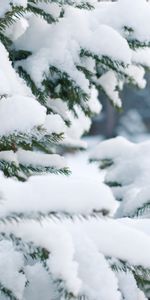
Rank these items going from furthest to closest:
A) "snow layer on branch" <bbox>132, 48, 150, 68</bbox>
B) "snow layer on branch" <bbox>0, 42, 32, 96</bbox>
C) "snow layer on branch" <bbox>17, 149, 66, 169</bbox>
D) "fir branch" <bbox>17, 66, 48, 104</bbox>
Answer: "snow layer on branch" <bbox>132, 48, 150, 68</bbox> → "fir branch" <bbox>17, 66, 48, 104</bbox> → "snow layer on branch" <bbox>17, 149, 66, 169</bbox> → "snow layer on branch" <bbox>0, 42, 32, 96</bbox>

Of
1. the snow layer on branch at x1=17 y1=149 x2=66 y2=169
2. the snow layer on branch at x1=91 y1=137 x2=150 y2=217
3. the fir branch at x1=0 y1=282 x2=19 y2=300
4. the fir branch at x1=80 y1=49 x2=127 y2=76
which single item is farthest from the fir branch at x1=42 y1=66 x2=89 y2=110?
the fir branch at x1=0 y1=282 x2=19 y2=300

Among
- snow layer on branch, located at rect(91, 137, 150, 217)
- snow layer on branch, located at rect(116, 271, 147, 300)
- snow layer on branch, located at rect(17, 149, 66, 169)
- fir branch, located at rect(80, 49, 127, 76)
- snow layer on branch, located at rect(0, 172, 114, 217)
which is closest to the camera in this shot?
snow layer on branch, located at rect(0, 172, 114, 217)

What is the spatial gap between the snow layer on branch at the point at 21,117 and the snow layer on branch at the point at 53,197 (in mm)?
303

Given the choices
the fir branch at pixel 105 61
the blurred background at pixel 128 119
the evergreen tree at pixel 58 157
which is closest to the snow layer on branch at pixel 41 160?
the evergreen tree at pixel 58 157

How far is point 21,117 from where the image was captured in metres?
1.67

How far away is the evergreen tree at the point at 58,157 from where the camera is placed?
135 cm

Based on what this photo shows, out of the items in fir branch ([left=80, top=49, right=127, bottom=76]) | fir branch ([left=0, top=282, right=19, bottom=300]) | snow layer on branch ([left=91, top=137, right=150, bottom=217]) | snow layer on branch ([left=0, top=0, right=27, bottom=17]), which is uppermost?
snow layer on branch ([left=0, top=0, right=27, bottom=17])

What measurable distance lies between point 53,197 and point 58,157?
924 mm

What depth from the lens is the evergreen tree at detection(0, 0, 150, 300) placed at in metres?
1.35

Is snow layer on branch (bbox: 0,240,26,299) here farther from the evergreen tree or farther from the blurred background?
the blurred background

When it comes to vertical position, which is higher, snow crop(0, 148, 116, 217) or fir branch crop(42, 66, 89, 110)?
snow crop(0, 148, 116, 217)

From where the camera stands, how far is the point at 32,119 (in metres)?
1.68

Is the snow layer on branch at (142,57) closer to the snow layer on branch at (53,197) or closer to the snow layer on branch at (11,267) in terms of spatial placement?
the snow layer on branch at (11,267)

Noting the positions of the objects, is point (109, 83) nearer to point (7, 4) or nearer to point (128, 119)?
point (7, 4)
